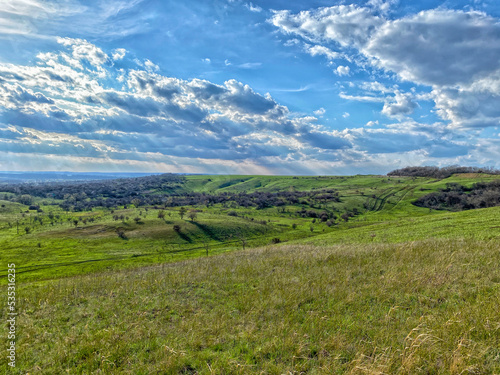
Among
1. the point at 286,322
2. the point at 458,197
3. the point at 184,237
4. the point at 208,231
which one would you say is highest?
the point at 286,322

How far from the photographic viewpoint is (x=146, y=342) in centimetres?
739

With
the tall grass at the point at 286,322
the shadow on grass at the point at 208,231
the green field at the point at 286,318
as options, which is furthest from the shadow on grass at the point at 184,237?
the tall grass at the point at 286,322

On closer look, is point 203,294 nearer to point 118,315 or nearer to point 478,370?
point 118,315

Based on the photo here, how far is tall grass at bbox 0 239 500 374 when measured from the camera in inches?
233

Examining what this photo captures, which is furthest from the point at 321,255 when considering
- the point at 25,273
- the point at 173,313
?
the point at 25,273

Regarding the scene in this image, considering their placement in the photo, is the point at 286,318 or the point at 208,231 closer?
the point at 286,318

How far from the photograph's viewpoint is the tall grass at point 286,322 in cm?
591

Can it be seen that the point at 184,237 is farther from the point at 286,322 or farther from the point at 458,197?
the point at 458,197

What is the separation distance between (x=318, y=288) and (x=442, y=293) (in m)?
4.17

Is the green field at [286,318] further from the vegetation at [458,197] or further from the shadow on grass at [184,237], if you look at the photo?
the vegetation at [458,197]

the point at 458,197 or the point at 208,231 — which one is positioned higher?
the point at 458,197

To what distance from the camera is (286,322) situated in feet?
26.3

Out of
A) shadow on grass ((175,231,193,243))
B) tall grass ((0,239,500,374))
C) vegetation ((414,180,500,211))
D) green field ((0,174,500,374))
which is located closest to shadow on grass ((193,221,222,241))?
shadow on grass ((175,231,193,243))

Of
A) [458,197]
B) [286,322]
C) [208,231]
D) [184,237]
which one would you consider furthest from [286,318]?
[458,197]
